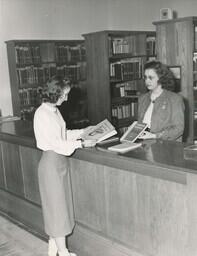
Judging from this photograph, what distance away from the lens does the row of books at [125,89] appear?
7055mm

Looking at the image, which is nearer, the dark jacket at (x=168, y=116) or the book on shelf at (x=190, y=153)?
the book on shelf at (x=190, y=153)

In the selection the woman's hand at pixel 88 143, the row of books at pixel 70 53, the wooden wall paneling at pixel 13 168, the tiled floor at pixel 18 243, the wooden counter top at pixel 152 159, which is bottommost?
the tiled floor at pixel 18 243

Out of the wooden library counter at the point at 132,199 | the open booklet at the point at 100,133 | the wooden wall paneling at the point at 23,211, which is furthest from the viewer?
the wooden wall paneling at the point at 23,211

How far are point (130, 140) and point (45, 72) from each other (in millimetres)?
4184

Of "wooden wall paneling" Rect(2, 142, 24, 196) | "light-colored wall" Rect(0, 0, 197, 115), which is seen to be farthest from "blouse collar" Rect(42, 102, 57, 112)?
"light-colored wall" Rect(0, 0, 197, 115)

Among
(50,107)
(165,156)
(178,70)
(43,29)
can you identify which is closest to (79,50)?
(43,29)

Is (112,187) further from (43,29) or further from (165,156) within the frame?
(43,29)

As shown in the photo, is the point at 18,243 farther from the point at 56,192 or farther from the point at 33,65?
the point at 33,65

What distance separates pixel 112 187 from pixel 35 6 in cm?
524

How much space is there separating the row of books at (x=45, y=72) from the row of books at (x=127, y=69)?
2.98 ft

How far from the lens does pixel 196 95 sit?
6387 millimetres

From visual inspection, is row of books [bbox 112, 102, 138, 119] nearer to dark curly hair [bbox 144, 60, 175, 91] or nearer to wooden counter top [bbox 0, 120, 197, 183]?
dark curly hair [bbox 144, 60, 175, 91]

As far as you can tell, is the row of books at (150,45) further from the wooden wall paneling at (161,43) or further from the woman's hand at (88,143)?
the woman's hand at (88,143)

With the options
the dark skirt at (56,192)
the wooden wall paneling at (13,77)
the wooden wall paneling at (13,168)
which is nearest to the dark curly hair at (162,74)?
the dark skirt at (56,192)
